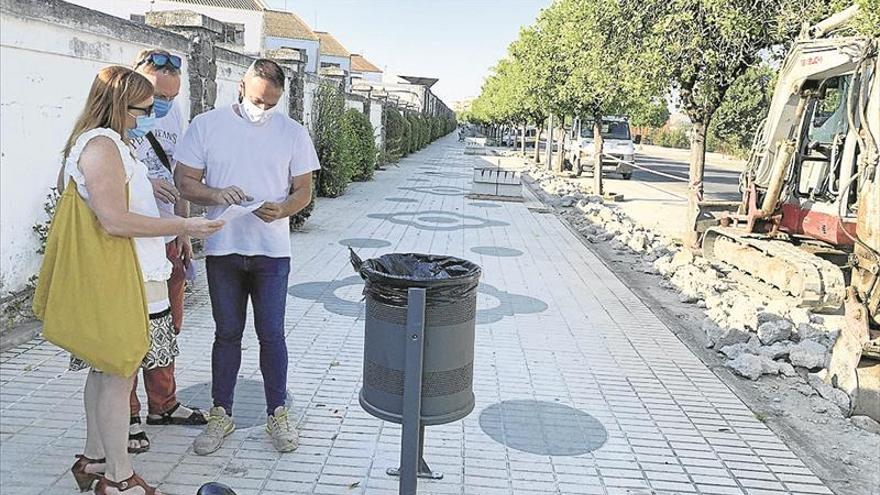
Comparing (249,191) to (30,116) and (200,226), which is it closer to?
(200,226)

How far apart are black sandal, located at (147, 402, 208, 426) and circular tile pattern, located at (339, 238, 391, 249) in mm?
6101

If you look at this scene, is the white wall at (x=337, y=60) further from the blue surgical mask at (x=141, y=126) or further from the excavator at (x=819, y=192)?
the blue surgical mask at (x=141, y=126)

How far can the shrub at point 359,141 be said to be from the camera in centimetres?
1642

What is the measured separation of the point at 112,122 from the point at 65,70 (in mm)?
3799

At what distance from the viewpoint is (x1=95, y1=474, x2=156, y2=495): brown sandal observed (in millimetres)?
3221

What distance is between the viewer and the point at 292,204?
375 cm

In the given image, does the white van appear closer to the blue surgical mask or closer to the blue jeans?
the blue jeans

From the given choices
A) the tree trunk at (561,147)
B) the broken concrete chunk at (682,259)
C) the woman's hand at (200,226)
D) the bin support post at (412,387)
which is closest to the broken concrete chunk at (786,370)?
the broken concrete chunk at (682,259)

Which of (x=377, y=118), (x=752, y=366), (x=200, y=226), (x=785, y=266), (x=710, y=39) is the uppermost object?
(x=710, y=39)

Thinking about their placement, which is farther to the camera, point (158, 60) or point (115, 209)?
point (158, 60)

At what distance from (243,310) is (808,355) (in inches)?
180

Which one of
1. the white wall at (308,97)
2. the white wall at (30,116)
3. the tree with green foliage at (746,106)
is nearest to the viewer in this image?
the white wall at (30,116)

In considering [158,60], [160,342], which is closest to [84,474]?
[160,342]

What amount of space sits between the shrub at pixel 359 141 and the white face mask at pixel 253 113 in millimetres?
11373
